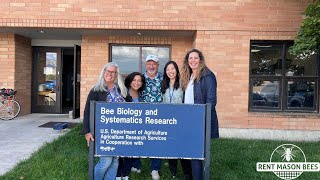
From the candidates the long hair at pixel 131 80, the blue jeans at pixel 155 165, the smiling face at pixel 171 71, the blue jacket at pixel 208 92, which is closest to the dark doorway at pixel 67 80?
the blue jeans at pixel 155 165

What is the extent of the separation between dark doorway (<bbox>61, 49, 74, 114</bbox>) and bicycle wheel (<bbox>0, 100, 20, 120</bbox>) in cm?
191

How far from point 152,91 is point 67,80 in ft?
25.9

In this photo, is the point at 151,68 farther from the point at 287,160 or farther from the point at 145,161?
the point at 287,160

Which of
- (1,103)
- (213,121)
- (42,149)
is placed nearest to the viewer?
(213,121)

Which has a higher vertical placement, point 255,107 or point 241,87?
point 241,87

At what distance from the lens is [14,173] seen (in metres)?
4.59

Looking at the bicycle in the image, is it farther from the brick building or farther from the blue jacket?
the blue jacket

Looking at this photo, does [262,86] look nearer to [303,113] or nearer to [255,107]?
[255,107]

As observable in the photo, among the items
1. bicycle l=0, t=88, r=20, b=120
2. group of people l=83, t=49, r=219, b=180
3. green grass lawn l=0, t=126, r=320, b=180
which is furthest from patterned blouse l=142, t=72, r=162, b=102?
bicycle l=0, t=88, r=20, b=120

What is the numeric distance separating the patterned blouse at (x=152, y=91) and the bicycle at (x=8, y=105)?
605cm

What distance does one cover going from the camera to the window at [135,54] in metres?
8.97

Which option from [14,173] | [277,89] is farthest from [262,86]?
[14,173]

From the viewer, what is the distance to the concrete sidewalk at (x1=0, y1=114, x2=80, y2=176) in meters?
5.42

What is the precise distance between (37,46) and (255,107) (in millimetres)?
7144
